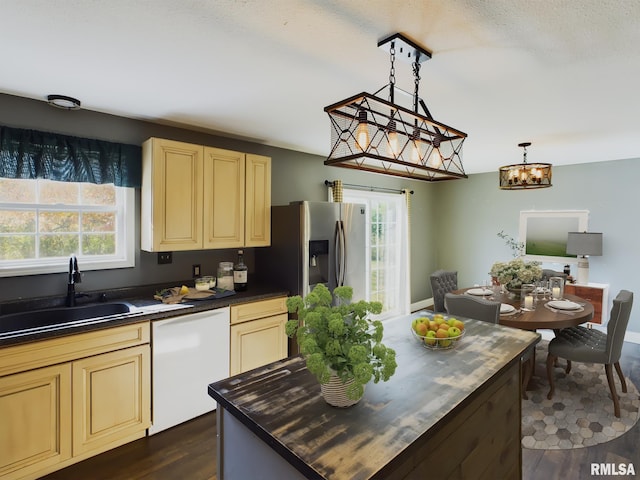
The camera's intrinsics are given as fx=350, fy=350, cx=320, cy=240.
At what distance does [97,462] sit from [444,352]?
2244mm

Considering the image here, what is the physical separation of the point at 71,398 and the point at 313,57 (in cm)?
241

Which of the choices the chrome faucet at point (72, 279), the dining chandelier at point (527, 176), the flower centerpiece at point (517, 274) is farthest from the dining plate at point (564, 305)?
the chrome faucet at point (72, 279)

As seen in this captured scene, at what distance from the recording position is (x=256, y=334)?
9.89 ft

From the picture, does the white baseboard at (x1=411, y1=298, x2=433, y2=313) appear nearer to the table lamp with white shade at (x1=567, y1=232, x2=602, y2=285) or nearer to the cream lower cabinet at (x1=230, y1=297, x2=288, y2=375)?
the table lamp with white shade at (x1=567, y1=232, x2=602, y2=285)

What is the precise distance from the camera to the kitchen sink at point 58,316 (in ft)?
7.34

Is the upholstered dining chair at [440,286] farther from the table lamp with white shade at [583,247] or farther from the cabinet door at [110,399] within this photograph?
the cabinet door at [110,399]

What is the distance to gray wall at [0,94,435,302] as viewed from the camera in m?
2.40

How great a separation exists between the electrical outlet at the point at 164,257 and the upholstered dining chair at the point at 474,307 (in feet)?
8.15

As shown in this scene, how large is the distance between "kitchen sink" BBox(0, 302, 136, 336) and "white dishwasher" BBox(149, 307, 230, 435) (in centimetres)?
32

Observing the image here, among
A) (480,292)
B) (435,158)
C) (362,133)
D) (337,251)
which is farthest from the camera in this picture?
(480,292)

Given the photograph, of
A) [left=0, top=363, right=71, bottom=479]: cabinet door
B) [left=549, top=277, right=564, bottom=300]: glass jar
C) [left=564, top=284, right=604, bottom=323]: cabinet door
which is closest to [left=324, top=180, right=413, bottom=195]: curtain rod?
[left=549, top=277, right=564, bottom=300]: glass jar

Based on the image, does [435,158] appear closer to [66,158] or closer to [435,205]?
[66,158]

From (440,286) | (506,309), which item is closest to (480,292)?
(440,286)

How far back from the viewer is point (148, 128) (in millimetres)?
2943
